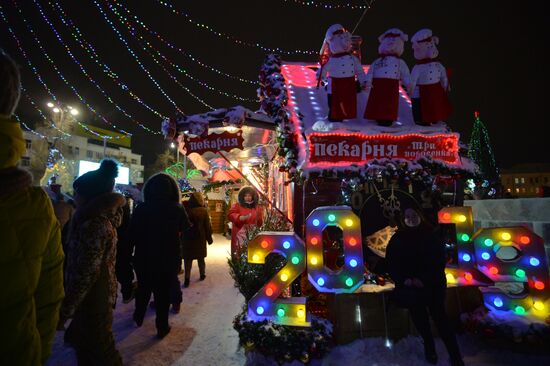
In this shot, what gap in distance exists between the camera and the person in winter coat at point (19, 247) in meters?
1.22

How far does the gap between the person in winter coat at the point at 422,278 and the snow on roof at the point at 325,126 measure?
5.44 ft

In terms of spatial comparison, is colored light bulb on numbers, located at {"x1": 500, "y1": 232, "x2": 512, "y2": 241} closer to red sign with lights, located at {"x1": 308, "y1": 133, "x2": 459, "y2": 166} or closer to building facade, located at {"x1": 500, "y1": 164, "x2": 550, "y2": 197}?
red sign with lights, located at {"x1": 308, "y1": 133, "x2": 459, "y2": 166}

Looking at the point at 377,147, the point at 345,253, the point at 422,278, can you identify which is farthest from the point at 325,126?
the point at 422,278

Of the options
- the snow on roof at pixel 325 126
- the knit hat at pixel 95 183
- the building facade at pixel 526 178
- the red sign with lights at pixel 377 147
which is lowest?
the knit hat at pixel 95 183

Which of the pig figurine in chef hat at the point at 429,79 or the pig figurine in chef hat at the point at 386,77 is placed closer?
the pig figurine in chef hat at the point at 386,77

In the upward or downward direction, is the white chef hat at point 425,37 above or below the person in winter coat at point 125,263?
above

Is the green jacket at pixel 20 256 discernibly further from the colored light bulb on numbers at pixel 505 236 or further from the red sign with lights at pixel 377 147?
the colored light bulb on numbers at pixel 505 236

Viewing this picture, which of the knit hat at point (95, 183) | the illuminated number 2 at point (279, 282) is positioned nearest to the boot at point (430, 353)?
the illuminated number 2 at point (279, 282)

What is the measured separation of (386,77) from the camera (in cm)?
559

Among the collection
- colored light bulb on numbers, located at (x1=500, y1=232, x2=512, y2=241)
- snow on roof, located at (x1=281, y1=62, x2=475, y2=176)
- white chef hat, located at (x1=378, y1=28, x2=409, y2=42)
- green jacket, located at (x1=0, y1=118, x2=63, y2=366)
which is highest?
white chef hat, located at (x1=378, y1=28, x2=409, y2=42)

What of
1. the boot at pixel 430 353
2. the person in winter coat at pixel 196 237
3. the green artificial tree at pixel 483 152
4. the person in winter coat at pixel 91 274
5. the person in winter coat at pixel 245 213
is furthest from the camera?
the green artificial tree at pixel 483 152

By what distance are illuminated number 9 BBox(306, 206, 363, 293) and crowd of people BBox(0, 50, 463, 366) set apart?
0.47 metres

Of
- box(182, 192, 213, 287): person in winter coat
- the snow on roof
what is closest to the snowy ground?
box(182, 192, 213, 287): person in winter coat

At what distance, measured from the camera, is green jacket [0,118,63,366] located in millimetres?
1223
